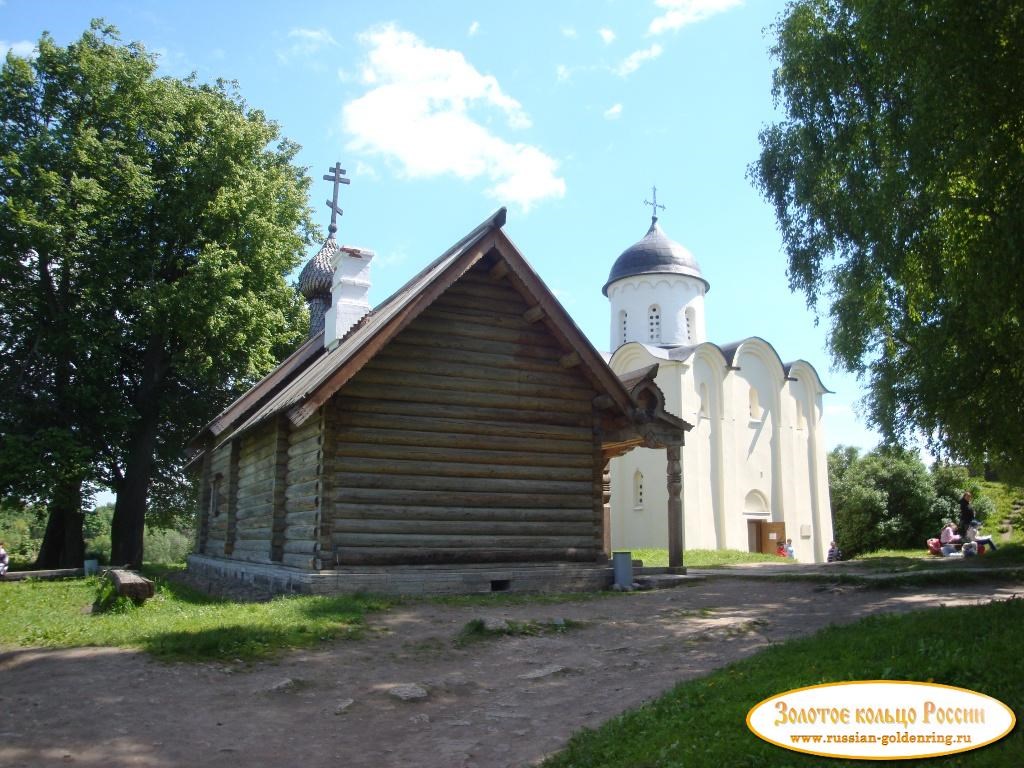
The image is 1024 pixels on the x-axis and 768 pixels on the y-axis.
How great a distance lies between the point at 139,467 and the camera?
27297 mm

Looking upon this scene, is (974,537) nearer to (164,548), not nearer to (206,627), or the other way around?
(206,627)

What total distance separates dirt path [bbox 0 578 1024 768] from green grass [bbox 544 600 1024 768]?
0.65 meters

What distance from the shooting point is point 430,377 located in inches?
577

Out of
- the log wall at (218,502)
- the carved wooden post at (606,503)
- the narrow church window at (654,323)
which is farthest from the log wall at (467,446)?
the narrow church window at (654,323)

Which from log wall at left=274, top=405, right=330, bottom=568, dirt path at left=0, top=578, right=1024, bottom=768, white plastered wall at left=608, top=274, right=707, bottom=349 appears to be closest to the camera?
dirt path at left=0, top=578, right=1024, bottom=768

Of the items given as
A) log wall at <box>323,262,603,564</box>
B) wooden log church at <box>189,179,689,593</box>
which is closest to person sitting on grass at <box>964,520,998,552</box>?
wooden log church at <box>189,179,689,593</box>

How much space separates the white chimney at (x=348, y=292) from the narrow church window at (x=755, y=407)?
988 inches

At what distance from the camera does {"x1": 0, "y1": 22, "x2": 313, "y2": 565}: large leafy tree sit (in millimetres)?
24438

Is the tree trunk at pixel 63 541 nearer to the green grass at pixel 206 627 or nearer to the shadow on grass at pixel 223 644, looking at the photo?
the green grass at pixel 206 627

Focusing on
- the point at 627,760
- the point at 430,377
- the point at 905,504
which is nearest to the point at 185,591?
the point at 430,377

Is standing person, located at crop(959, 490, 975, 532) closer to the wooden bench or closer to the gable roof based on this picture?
the gable roof

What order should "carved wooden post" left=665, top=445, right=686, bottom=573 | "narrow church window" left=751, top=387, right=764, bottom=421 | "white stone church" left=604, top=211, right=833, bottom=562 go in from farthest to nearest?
"narrow church window" left=751, top=387, right=764, bottom=421
"white stone church" left=604, top=211, right=833, bottom=562
"carved wooden post" left=665, top=445, right=686, bottom=573

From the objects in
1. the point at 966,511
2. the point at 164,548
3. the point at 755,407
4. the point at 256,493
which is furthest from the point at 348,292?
the point at 164,548

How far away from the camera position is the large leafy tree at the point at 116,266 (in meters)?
24.4
